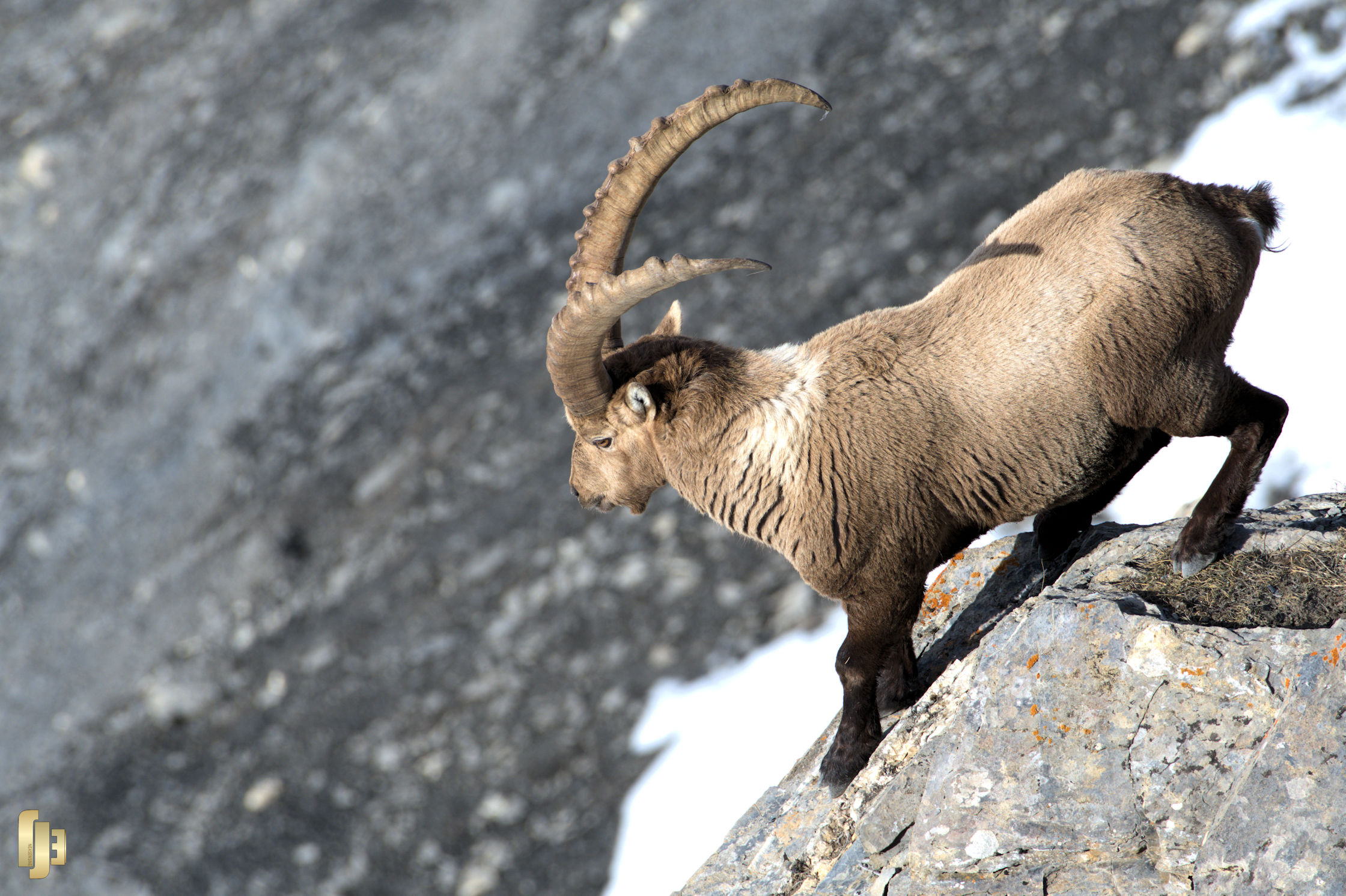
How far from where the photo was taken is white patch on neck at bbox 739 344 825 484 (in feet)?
17.2

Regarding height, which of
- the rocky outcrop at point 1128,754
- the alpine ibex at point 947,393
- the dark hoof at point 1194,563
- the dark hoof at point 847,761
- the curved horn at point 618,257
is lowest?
the rocky outcrop at point 1128,754

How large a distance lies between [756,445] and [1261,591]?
255 cm

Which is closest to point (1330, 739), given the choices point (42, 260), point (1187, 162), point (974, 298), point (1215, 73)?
point (974, 298)

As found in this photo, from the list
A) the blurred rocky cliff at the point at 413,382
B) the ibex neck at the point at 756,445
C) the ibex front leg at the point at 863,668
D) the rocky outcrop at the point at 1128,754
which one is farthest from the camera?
the blurred rocky cliff at the point at 413,382

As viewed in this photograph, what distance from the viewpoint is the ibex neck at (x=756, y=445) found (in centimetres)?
525

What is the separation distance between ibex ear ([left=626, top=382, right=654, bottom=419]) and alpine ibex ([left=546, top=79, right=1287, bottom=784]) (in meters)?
0.01

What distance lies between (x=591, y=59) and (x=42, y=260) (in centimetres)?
1156

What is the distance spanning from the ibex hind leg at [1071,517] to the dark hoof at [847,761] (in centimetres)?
167

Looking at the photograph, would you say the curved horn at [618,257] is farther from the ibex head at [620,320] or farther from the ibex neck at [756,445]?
the ibex neck at [756,445]

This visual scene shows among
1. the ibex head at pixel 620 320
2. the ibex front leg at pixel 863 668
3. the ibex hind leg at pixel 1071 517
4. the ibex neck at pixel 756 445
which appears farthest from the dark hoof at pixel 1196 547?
the ibex head at pixel 620 320

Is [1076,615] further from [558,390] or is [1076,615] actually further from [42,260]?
[42,260]

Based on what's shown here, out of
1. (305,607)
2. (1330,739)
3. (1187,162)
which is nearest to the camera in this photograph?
(1330,739)

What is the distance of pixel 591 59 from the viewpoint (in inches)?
640

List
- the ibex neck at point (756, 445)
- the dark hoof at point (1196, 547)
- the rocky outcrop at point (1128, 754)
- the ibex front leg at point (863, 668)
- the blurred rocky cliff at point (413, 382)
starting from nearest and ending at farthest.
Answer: the rocky outcrop at point (1128, 754), the dark hoof at point (1196, 547), the ibex front leg at point (863, 668), the ibex neck at point (756, 445), the blurred rocky cliff at point (413, 382)
